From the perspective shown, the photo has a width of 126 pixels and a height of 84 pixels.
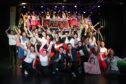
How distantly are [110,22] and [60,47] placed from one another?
185 inches

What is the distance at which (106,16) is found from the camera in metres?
20.9

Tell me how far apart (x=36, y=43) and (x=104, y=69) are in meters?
3.31

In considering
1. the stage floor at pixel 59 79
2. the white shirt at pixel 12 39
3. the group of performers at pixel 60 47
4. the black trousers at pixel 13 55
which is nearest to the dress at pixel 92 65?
the group of performers at pixel 60 47

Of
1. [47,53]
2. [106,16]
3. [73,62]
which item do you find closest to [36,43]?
[47,53]

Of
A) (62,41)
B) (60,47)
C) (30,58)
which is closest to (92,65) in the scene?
(60,47)

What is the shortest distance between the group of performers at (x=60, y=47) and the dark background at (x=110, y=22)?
723 mm

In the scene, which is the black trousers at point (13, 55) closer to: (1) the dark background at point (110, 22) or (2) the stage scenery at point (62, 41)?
(2) the stage scenery at point (62, 41)

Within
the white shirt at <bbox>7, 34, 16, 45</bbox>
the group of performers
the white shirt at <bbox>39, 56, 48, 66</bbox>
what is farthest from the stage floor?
the white shirt at <bbox>7, 34, 16, 45</bbox>

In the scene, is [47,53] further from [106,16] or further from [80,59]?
[106,16]

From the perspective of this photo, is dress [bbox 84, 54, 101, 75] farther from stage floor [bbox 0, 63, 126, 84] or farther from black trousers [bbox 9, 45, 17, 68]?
black trousers [bbox 9, 45, 17, 68]

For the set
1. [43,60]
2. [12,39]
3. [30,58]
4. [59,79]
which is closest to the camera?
[59,79]

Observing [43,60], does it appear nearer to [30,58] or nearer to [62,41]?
[30,58]

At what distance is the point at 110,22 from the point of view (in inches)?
816

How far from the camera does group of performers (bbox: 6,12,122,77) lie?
53.4 feet
